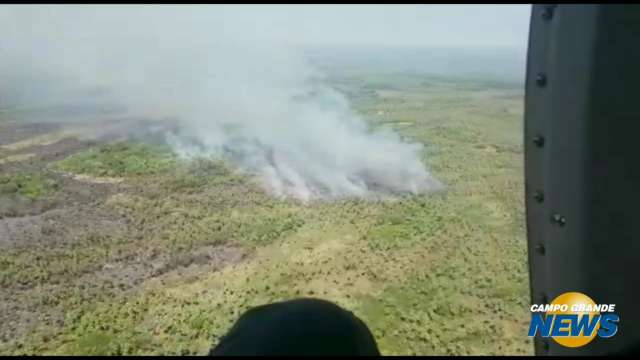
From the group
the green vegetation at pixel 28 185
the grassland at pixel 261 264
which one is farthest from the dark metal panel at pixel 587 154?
the green vegetation at pixel 28 185

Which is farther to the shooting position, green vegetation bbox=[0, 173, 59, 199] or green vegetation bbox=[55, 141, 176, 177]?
green vegetation bbox=[55, 141, 176, 177]

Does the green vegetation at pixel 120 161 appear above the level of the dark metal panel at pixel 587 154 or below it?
below

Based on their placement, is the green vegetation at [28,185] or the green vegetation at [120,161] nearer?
the green vegetation at [28,185]

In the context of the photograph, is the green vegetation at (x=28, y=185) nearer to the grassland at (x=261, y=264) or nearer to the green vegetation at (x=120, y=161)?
the grassland at (x=261, y=264)

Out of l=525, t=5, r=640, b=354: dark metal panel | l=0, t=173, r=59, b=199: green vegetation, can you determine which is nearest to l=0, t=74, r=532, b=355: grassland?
l=0, t=173, r=59, b=199: green vegetation

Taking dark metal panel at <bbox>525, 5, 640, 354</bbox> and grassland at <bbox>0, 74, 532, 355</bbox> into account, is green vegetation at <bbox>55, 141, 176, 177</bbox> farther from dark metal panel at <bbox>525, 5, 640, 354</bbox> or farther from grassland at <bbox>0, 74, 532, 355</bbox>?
dark metal panel at <bbox>525, 5, 640, 354</bbox>

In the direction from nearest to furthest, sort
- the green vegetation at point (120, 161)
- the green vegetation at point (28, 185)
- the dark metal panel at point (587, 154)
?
the dark metal panel at point (587, 154) → the green vegetation at point (28, 185) → the green vegetation at point (120, 161)

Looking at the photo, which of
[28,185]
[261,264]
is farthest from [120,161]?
[261,264]
